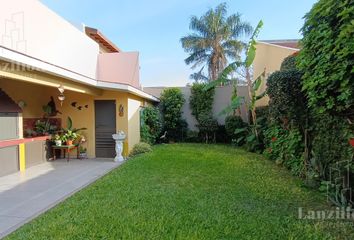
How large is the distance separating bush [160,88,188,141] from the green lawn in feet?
29.0

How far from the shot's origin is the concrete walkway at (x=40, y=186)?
4816 mm

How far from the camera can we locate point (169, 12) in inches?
615

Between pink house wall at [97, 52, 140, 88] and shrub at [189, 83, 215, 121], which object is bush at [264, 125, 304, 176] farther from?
pink house wall at [97, 52, 140, 88]

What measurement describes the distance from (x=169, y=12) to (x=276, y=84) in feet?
33.7

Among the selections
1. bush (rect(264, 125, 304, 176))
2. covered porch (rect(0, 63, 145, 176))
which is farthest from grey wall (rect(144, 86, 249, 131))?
bush (rect(264, 125, 304, 176))

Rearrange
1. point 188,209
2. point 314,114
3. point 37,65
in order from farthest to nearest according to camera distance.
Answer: point 314,114 → point 37,65 → point 188,209

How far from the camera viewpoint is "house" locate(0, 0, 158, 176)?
738 cm

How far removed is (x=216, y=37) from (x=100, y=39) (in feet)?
43.7

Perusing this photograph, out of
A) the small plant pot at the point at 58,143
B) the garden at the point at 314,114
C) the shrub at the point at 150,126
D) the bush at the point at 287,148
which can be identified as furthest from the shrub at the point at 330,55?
the shrub at the point at 150,126

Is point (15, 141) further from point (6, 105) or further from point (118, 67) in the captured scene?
point (118, 67)

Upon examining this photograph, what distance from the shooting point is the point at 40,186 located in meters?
6.78

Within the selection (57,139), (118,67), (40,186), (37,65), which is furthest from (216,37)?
(40,186)

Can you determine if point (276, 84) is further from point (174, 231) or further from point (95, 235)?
point (95, 235)

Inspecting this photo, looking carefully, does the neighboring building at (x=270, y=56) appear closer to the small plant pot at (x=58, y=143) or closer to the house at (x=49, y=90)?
the house at (x=49, y=90)
